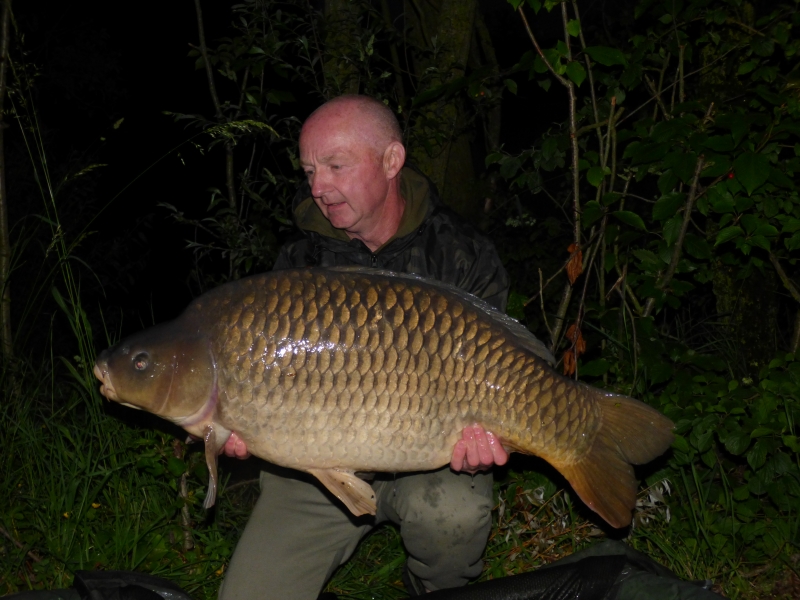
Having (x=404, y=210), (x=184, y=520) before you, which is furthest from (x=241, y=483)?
(x=404, y=210)

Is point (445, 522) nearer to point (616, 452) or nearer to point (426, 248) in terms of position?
point (616, 452)

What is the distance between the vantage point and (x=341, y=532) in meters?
2.19

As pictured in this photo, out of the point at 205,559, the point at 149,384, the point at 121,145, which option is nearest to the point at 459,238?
the point at 149,384

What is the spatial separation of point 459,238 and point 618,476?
73cm

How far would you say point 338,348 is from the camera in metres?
1.78

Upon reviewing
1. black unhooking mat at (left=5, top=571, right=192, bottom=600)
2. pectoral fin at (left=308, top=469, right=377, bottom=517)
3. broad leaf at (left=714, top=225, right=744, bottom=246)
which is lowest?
black unhooking mat at (left=5, top=571, right=192, bottom=600)

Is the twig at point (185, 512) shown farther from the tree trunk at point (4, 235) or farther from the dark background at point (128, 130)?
the dark background at point (128, 130)

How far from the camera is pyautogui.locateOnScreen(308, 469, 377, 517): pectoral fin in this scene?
186 centimetres

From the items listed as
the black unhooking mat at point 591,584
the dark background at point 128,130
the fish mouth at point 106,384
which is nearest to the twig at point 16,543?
the fish mouth at point 106,384

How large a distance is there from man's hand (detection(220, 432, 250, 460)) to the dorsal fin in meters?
0.42

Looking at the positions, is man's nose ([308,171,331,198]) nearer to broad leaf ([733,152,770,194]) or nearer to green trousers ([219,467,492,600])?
green trousers ([219,467,492,600])

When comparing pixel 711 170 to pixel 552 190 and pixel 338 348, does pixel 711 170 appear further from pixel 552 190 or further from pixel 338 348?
pixel 552 190

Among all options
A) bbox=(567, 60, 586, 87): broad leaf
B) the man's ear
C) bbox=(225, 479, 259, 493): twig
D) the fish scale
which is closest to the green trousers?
the fish scale

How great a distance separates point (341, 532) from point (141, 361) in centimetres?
70
